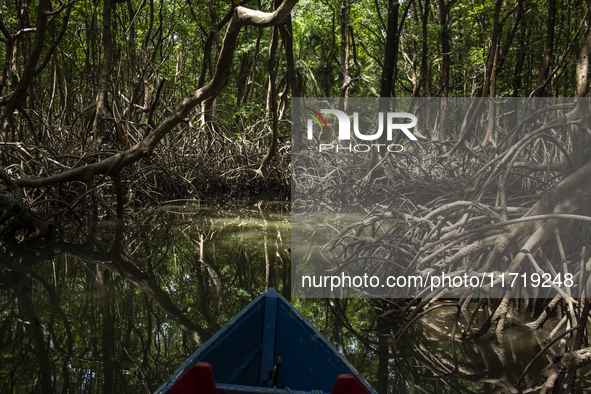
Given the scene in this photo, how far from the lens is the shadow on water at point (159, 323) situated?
2064 millimetres

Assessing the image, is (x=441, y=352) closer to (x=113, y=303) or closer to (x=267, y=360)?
(x=267, y=360)

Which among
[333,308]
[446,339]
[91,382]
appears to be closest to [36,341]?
[91,382]

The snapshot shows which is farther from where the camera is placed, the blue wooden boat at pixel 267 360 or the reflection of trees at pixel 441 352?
the reflection of trees at pixel 441 352

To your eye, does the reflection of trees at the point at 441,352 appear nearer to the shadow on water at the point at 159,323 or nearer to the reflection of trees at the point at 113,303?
the shadow on water at the point at 159,323

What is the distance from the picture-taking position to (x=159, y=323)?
2.66m

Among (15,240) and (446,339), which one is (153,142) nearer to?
(15,240)

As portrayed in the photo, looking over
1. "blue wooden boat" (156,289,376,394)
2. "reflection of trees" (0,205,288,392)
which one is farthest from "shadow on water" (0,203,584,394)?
"blue wooden boat" (156,289,376,394)

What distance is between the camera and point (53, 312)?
9.14 ft

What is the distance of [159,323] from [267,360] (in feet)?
3.28

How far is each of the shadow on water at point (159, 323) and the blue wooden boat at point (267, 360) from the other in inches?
17.2

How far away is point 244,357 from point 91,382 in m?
0.68

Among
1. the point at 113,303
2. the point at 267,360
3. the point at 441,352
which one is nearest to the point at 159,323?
the point at 113,303

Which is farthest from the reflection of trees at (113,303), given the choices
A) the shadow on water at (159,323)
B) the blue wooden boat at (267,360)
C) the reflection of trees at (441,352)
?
the reflection of trees at (441,352)

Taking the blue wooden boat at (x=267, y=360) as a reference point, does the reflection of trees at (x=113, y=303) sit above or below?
below
